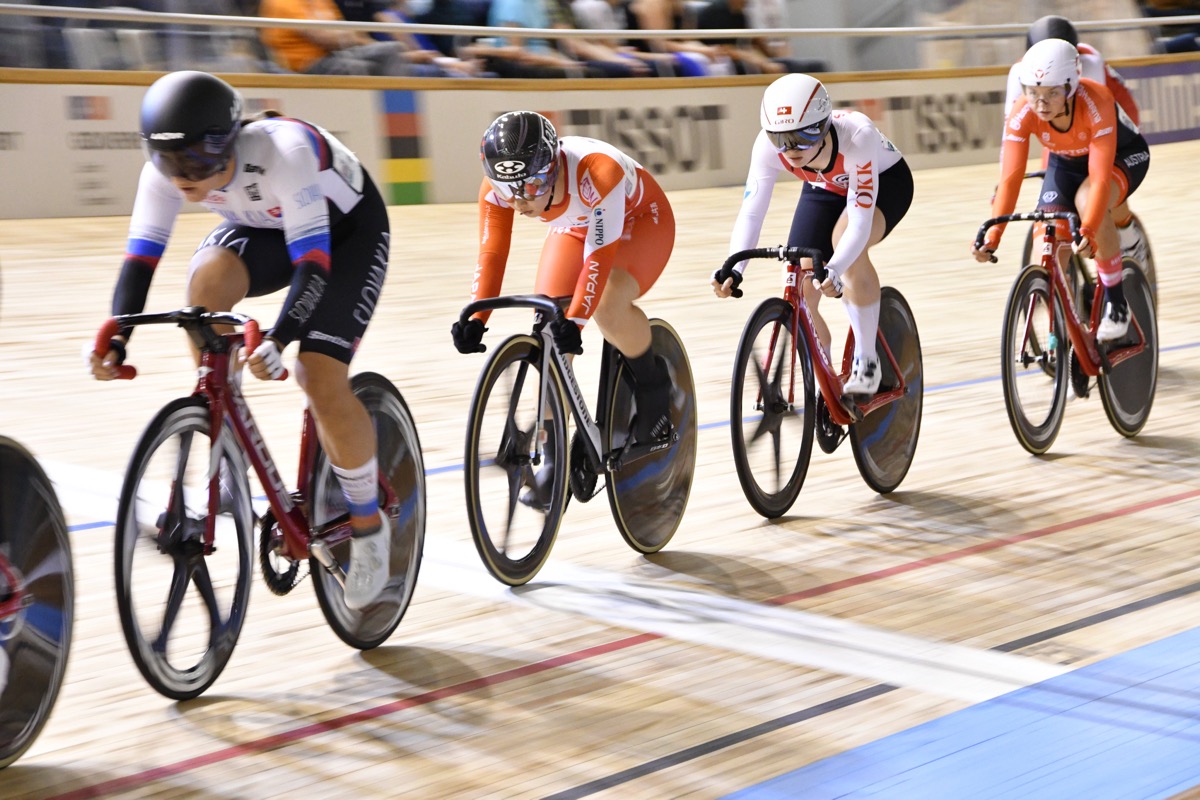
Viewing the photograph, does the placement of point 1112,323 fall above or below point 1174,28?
below

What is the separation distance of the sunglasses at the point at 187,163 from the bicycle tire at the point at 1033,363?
2870mm

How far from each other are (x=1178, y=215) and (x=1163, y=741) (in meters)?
9.76

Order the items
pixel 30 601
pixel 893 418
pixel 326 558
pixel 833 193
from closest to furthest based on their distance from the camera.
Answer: pixel 30 601 → pixel 326 558 → pixel 833 193 → pixel 893 418

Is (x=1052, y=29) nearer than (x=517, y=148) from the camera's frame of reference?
No

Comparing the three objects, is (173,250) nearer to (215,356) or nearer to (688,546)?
(688,546)

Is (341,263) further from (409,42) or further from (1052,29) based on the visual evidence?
(409,42)

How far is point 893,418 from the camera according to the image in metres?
4.58

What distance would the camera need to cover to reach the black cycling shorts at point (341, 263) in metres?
2.96

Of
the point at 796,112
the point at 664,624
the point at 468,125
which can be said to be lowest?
the point at 664,624

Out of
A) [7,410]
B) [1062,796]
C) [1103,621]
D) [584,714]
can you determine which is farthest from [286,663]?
[7,410]

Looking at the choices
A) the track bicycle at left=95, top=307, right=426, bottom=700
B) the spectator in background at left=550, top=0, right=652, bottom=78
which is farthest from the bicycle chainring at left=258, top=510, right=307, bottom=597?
the spectator in background at left=550, top=0, right=652, bottom=78

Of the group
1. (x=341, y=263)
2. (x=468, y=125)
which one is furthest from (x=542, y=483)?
(x=468, y=125)

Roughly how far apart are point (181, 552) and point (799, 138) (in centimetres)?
223

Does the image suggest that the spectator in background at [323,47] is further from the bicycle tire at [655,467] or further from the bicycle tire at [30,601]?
the bicycle tire at [30,601]
